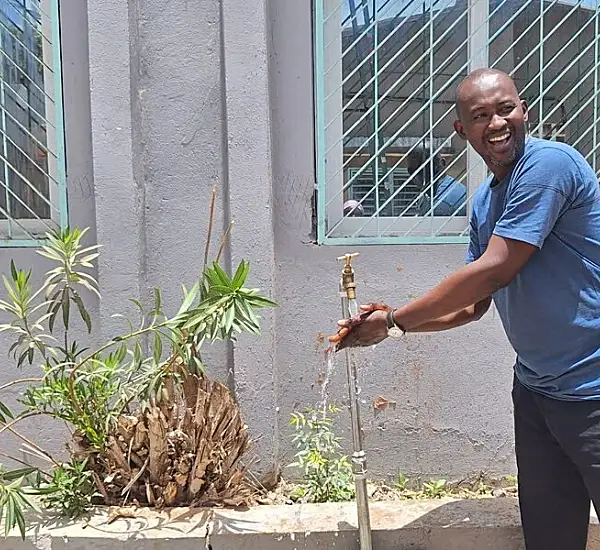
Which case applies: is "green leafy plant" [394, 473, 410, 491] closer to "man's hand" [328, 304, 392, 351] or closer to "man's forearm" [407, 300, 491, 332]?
"man's forearm" [407, 300, 491, 332]

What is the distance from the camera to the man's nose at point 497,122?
1.97 meters

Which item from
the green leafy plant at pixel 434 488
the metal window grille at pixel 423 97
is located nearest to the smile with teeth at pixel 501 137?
the metal window grille at pixel 423 97

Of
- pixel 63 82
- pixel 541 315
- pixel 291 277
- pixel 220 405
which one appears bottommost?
pixel 220 405

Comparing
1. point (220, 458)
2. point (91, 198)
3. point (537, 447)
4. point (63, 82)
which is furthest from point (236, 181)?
point (537, 447)

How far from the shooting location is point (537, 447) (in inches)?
87.8

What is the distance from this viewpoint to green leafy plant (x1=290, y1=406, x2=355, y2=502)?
295 cm

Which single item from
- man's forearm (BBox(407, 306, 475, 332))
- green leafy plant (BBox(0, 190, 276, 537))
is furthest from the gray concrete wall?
man's forearm (BBox(407, 306, 475, 332))

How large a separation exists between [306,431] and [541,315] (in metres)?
1.50

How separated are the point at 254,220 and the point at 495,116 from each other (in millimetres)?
1303

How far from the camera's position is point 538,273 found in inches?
Answer: 79.4

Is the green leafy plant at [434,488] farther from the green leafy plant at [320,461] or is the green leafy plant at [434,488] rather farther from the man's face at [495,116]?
the man's face at [495,116]

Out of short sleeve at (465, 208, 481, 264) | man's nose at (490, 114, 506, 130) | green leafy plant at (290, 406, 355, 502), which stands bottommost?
green leafy plant at (290, 406, 355, 502)

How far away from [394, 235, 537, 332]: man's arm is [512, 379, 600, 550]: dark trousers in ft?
1.41

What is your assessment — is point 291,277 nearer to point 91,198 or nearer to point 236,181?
point 236,181
